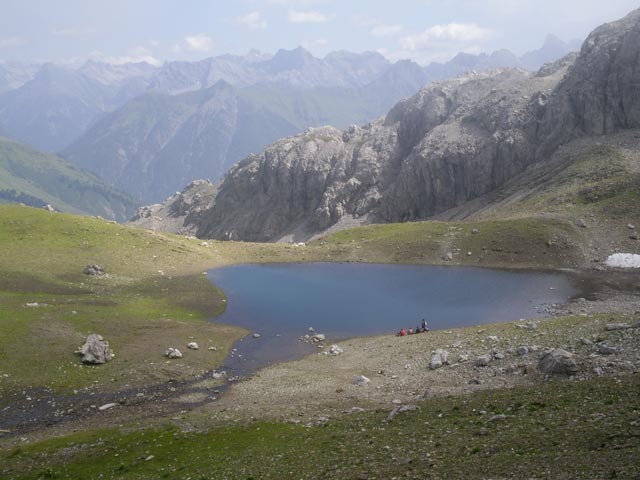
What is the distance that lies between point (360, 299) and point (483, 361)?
40987 millimetres

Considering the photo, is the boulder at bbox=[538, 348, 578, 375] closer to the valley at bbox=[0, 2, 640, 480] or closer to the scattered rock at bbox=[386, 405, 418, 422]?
the valley at bbox=[0, 2, 640, 480]

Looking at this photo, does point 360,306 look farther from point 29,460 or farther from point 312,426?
point 29,460

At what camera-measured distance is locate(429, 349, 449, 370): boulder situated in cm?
4725

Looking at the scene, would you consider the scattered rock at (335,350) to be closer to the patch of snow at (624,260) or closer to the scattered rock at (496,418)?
the scattered rock at (496,418)

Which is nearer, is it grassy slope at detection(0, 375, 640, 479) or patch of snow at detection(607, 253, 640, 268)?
grassy slope at detection(0, 375, 640, 479)

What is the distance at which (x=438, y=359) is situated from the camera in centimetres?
4778

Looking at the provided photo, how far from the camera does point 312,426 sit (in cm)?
3609

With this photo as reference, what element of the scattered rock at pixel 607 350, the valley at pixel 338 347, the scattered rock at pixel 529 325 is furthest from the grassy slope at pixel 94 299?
the scattered rock at pixel 607 350

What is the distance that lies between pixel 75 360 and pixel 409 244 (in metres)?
75.5

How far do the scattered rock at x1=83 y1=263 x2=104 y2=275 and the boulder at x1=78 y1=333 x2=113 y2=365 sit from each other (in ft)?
114

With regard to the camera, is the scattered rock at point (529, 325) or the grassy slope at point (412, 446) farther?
the scattered rock at point (529, 325)

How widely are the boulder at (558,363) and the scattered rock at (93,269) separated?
244 ft

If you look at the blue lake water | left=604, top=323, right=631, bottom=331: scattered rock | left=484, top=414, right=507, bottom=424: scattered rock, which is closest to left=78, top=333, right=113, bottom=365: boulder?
the blue lake water

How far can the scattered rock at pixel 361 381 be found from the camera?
45919 mm
